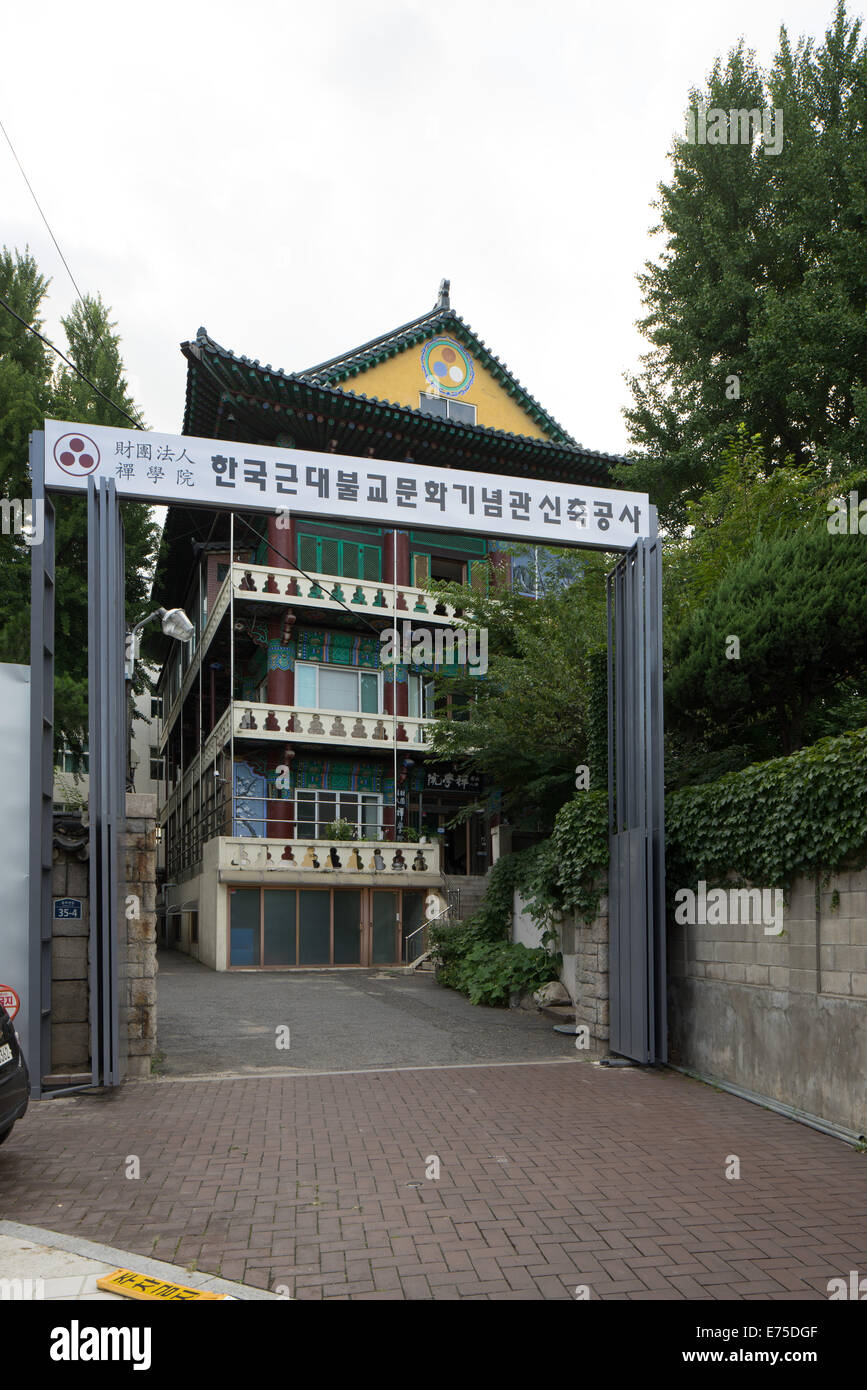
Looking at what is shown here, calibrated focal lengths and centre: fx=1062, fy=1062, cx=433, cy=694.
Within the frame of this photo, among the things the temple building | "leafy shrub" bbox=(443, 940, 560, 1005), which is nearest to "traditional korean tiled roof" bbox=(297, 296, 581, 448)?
the temple building

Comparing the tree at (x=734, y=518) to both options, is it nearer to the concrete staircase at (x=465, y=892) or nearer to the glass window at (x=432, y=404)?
the concrete staircase at (x=465, y=892)

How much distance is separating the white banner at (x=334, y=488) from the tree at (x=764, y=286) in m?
9.44

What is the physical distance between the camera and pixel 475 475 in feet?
34.7

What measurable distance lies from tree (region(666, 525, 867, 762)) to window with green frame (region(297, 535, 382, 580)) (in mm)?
A: 17286

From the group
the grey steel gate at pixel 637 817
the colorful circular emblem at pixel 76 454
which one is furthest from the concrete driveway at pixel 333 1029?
the colorful circular emblem at pixel 76 454

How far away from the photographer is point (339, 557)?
28391 mm

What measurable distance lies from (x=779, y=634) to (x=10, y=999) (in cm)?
773

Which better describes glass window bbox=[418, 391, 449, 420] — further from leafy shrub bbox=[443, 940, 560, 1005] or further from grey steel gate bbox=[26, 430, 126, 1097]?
grey steel gate bbox=[26, 430, 126, 1097]

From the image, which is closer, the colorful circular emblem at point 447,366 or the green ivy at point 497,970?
the green ivy at point 497,970
